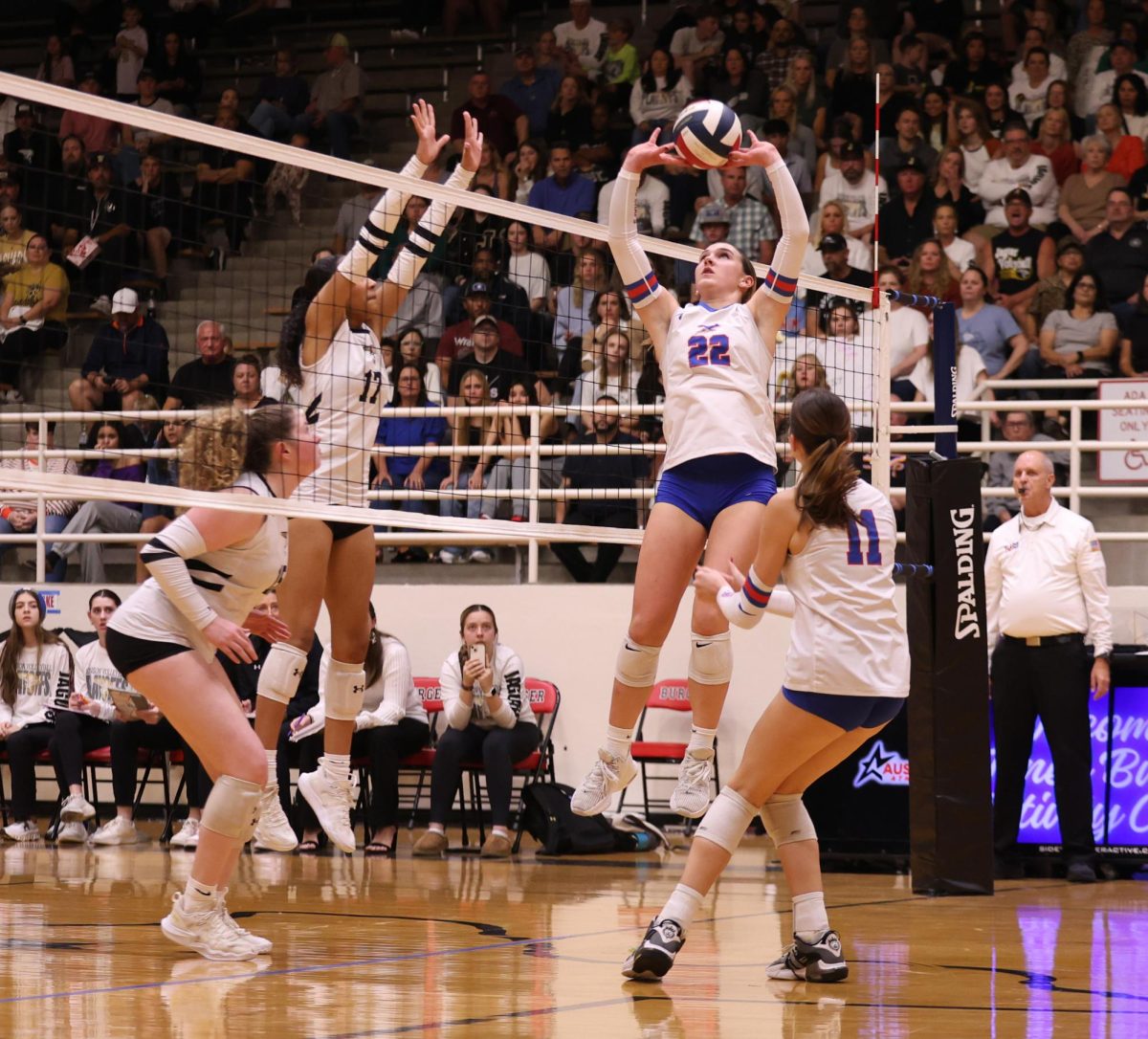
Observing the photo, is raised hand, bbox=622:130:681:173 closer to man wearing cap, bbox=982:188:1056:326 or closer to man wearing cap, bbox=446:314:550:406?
man wearing cap, bbox=446:314:550:406

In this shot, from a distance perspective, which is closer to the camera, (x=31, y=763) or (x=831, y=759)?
(x=831, y=759)

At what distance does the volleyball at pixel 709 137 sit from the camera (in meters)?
6.79

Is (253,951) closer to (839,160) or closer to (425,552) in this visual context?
(425,552)

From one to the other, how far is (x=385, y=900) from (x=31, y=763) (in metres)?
4.99

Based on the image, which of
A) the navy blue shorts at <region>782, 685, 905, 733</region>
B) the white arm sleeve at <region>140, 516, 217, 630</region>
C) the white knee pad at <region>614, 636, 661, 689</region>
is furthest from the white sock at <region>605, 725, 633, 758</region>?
the white arm sleeve at <region>140, 516, 217, 630</region>

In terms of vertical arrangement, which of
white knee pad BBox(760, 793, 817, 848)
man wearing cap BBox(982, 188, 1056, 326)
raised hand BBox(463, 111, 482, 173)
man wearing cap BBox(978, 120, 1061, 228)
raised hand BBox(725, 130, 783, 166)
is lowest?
white knee pad BBox(760, 793, 817, 848)

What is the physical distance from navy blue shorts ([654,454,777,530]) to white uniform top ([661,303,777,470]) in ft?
0.16

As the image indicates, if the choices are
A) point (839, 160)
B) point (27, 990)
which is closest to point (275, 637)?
point (27, 990)

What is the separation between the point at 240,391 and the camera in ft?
37.5

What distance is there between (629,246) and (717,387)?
796mm

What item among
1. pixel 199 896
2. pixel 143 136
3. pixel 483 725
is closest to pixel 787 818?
pixel 199 896

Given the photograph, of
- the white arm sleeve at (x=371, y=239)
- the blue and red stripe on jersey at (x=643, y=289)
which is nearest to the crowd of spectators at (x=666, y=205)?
the blue and red stripe on jersey at (x=643, y=289)

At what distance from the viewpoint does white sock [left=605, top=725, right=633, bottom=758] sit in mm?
7020

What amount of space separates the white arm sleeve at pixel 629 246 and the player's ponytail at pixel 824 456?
1.40 m
